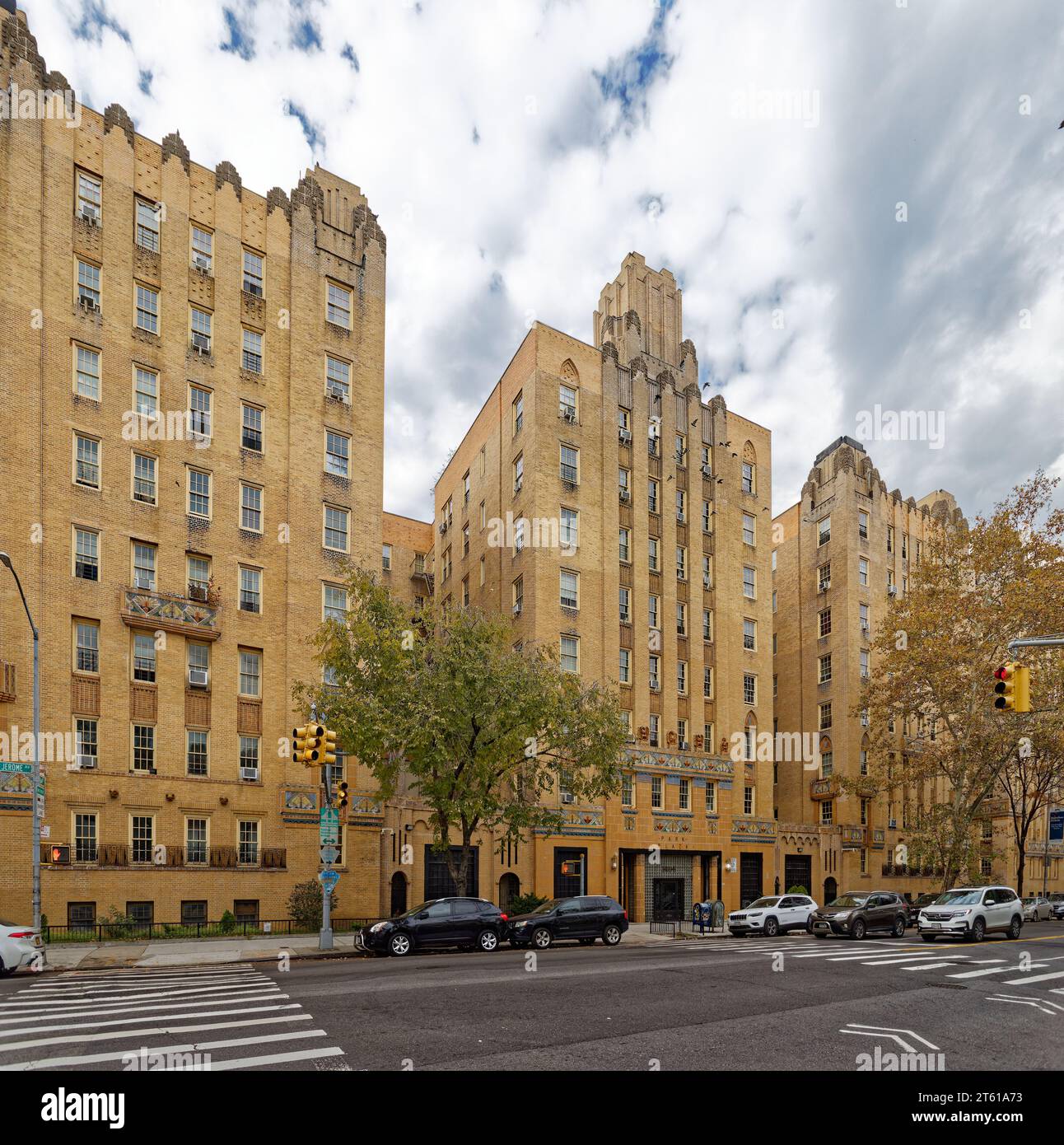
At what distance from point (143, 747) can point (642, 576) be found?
84.0 ft

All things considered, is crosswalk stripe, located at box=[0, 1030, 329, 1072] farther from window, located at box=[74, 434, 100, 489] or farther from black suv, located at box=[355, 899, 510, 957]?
window, located at box=[74, 434, 100, 489]

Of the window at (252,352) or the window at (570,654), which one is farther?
the window at (570,654)

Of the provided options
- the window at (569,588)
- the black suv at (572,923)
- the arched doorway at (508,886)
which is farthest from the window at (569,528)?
the black suv at (572,923)

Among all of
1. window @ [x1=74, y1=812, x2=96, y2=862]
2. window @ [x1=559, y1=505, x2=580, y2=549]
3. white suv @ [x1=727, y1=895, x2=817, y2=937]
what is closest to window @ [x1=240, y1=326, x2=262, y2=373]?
window @ [x1=559, y1=505, x2=580, y2=549]

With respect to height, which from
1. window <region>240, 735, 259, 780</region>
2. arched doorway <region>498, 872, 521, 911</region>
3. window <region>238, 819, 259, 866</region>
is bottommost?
arched doorway <region>498, 872, 521, 911</region>

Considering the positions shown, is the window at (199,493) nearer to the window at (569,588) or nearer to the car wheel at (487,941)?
the window at (569,588)

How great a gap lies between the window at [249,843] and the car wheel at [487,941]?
11.7 metres

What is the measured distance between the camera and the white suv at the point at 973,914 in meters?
28.6

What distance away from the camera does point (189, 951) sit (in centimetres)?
2528

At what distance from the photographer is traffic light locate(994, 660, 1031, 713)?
17.5 m

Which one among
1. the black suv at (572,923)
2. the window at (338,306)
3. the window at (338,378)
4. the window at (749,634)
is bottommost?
the black suv at (572,923)

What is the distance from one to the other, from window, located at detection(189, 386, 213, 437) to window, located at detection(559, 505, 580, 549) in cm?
1743

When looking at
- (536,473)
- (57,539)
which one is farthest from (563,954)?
(536,473)

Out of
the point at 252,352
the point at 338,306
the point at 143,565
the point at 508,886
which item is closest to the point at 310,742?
the point at 143,565
